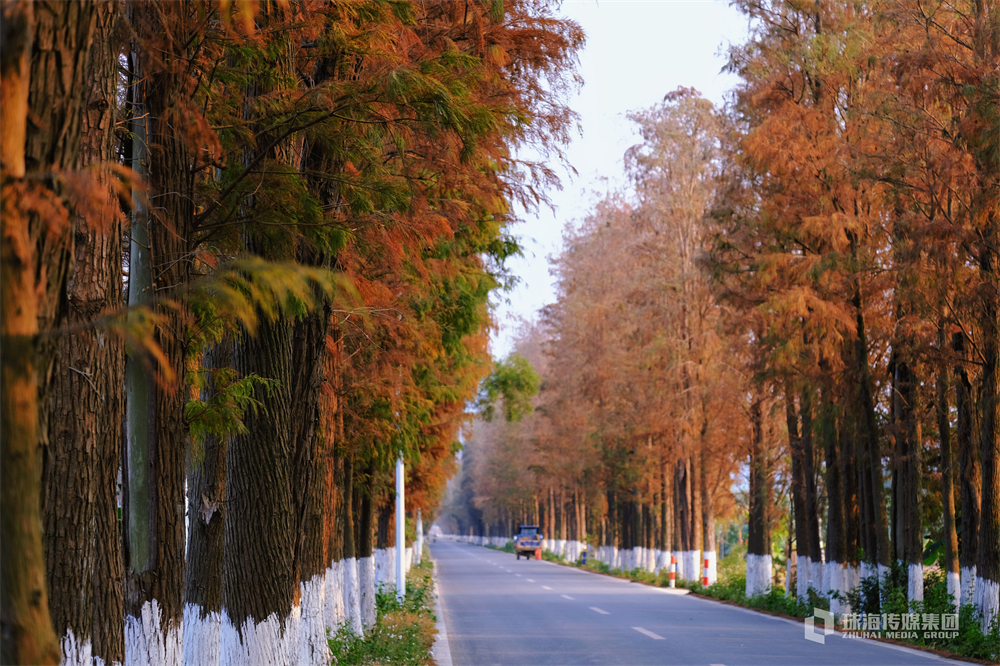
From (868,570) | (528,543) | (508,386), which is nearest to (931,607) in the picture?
(868,570)

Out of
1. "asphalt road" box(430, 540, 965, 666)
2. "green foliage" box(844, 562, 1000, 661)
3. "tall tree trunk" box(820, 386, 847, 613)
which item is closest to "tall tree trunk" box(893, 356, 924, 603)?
"green foliage" box(844, 562, 1000, 661)

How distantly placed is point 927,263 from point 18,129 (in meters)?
16.3

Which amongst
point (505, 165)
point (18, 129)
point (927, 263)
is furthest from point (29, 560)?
point (927, 263)

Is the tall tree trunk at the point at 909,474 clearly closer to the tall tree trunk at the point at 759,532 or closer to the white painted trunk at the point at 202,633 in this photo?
the tall tree trunk at the point at 759,532

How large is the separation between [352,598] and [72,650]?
1434 centimetres

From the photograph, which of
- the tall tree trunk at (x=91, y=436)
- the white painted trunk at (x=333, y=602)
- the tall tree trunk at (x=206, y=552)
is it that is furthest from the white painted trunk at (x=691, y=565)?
the tall tree trunk at (x=91, y=436)

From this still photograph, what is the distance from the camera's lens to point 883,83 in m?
20.7

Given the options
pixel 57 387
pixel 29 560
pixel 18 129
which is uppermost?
pixel 18 129

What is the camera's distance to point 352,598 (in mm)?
18828

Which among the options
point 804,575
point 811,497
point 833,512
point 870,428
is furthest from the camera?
point 804,575

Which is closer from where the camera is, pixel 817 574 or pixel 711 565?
pixel 817 574

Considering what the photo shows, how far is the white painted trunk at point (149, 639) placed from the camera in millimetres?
6457

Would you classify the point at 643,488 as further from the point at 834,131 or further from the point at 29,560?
the point at 29,560

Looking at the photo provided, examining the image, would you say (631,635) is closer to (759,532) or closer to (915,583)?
(915,583)
